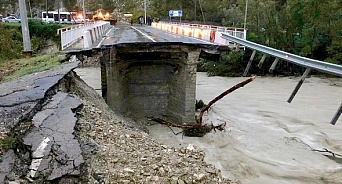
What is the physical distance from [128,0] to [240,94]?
95594 mm

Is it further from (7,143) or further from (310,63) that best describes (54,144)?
(310,63)

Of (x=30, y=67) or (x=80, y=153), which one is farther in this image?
(x=30, y=67)

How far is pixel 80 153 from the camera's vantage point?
6.25 meters

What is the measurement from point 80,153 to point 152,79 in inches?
553

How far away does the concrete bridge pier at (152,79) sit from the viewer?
59.0ft

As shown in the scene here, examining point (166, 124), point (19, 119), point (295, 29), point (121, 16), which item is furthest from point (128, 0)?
point (19, 119)

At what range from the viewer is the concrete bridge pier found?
1798 centimetres

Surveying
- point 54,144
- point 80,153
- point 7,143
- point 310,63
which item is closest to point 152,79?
point 310,63

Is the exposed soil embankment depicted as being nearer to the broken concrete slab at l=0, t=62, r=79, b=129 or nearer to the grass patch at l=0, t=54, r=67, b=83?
the broken concrete slab at l=0, t=62, r=79, b=129

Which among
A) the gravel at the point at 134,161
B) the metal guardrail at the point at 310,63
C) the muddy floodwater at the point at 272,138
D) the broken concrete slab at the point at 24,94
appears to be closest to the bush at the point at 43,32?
the muddy floodwater at the point at 272,138

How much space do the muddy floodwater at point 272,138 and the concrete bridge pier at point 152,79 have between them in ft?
5.37

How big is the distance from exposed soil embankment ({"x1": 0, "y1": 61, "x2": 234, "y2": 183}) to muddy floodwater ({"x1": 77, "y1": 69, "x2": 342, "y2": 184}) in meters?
5.59

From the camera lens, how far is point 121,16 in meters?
113

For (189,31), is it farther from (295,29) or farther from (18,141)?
(18,141)
